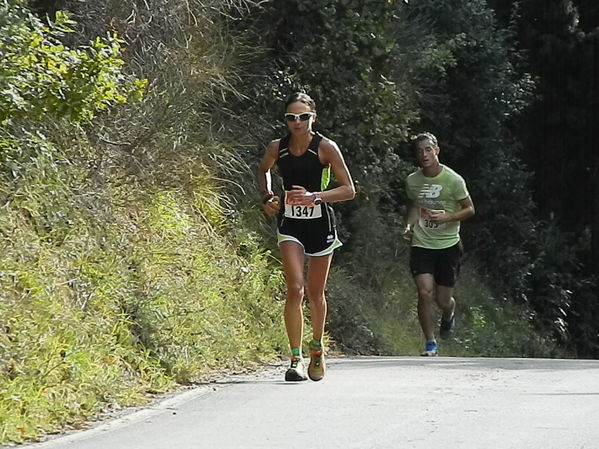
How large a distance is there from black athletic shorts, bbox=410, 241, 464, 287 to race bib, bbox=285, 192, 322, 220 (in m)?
4.21

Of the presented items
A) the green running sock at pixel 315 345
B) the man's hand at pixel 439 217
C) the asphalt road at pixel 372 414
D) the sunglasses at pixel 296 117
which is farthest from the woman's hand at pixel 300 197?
the man's hand at pixel 439 217

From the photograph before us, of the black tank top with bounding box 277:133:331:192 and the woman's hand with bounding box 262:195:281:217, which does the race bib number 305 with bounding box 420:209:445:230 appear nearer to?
the black tank top with bounding box 277:133:331:192

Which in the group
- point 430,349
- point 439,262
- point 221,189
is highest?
point 221,189

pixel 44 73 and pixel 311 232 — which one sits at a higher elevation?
pixel 44 73

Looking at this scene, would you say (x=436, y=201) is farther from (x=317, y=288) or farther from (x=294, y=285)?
(x=294, y=285)

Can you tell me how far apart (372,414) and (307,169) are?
2295 millimetres

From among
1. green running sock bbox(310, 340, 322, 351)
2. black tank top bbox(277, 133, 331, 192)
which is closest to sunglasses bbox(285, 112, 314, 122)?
black tank top bbox(277, 133, 331, 192)

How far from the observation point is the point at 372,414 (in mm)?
8781

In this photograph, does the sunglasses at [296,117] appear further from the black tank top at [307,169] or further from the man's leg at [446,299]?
the man's leg at [446,299]

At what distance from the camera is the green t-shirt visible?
14273mm

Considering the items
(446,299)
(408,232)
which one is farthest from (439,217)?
(446,299)

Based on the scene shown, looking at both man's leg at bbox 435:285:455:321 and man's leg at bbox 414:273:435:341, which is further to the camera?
man's leg at bbox 435:285:455:321

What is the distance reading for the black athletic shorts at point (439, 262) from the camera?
14.5 meters

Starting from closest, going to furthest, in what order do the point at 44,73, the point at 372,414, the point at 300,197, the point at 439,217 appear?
the point at 372,414 < the point at 44,73 < the point at 300,197 < the point at 439,217
